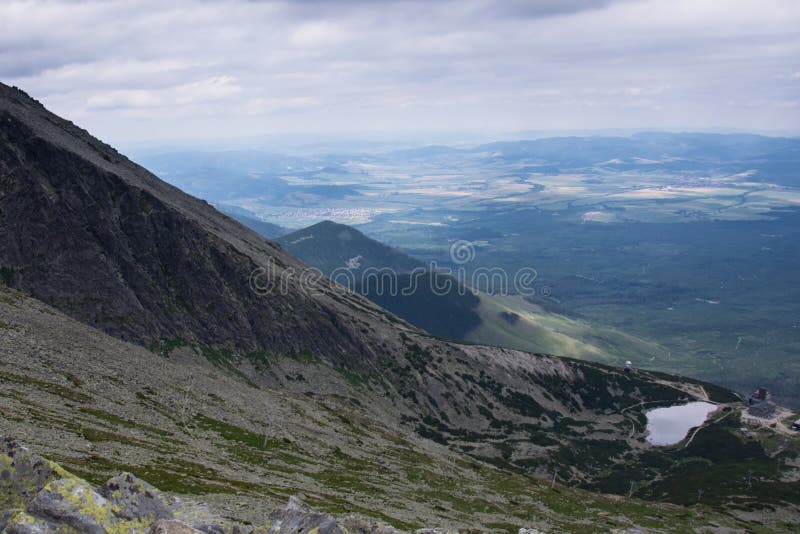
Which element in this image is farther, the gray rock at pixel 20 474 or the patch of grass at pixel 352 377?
the patch of grass at pixel 352 377

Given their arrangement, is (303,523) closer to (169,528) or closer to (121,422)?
(169,528)

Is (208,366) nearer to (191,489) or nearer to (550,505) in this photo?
(550,505)

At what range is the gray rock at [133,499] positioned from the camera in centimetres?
2925

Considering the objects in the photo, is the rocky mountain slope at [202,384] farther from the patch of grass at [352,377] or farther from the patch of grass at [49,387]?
the patch of grass at [352,377]

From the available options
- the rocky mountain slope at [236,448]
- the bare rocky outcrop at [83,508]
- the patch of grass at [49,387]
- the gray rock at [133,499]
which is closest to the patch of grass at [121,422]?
the rocky mountain slope at [236,448]

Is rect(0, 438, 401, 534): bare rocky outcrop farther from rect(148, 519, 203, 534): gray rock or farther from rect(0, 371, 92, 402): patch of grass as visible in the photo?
rect(0, 371, 92, 402): patch of grass

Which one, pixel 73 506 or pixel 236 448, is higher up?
pixel 73 506

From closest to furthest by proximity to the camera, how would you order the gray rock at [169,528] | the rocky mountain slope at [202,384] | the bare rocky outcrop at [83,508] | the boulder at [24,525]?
the boulder at [24,525]
the bare rocky outcrop at [83,508]
the gray rock at [169,528]
the rocky mountain slope at [202,384]

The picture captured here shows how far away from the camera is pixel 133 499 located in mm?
29891

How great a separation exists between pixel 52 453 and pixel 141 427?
26.8m

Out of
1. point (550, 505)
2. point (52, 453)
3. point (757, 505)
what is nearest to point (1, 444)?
point (52, 453)

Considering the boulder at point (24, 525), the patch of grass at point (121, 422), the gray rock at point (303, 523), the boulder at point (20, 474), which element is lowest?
the patch of grass at point (121, 422)

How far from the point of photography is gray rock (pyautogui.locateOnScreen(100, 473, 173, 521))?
29250 mm

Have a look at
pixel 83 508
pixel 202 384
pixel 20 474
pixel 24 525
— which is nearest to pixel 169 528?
pixel 83 508
